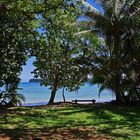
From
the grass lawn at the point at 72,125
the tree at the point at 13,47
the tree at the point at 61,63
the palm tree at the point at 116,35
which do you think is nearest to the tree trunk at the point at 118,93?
the palm tree at the point at 116,35

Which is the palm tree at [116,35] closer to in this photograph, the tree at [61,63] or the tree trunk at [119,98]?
the tree trunk at [119,98]

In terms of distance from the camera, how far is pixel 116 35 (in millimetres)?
23359

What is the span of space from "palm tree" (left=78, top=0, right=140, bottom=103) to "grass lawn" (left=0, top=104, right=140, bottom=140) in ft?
14.8

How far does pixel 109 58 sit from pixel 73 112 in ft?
22.8

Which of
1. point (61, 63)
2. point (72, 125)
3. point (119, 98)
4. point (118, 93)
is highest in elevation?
point (61, 63)

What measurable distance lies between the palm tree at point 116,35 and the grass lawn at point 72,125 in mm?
4513

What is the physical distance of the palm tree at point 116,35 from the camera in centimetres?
2320

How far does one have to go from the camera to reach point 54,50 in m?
27.6

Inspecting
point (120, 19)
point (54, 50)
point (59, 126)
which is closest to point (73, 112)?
point (59, 126)

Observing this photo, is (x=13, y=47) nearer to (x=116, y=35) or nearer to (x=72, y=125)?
(x=116, y=35)

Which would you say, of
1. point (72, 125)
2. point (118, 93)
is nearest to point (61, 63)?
point (118, 93)

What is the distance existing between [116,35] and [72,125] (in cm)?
1012

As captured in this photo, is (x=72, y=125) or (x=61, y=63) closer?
(x=72, y=125)

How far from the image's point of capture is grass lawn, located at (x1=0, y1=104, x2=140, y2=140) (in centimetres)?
1229
